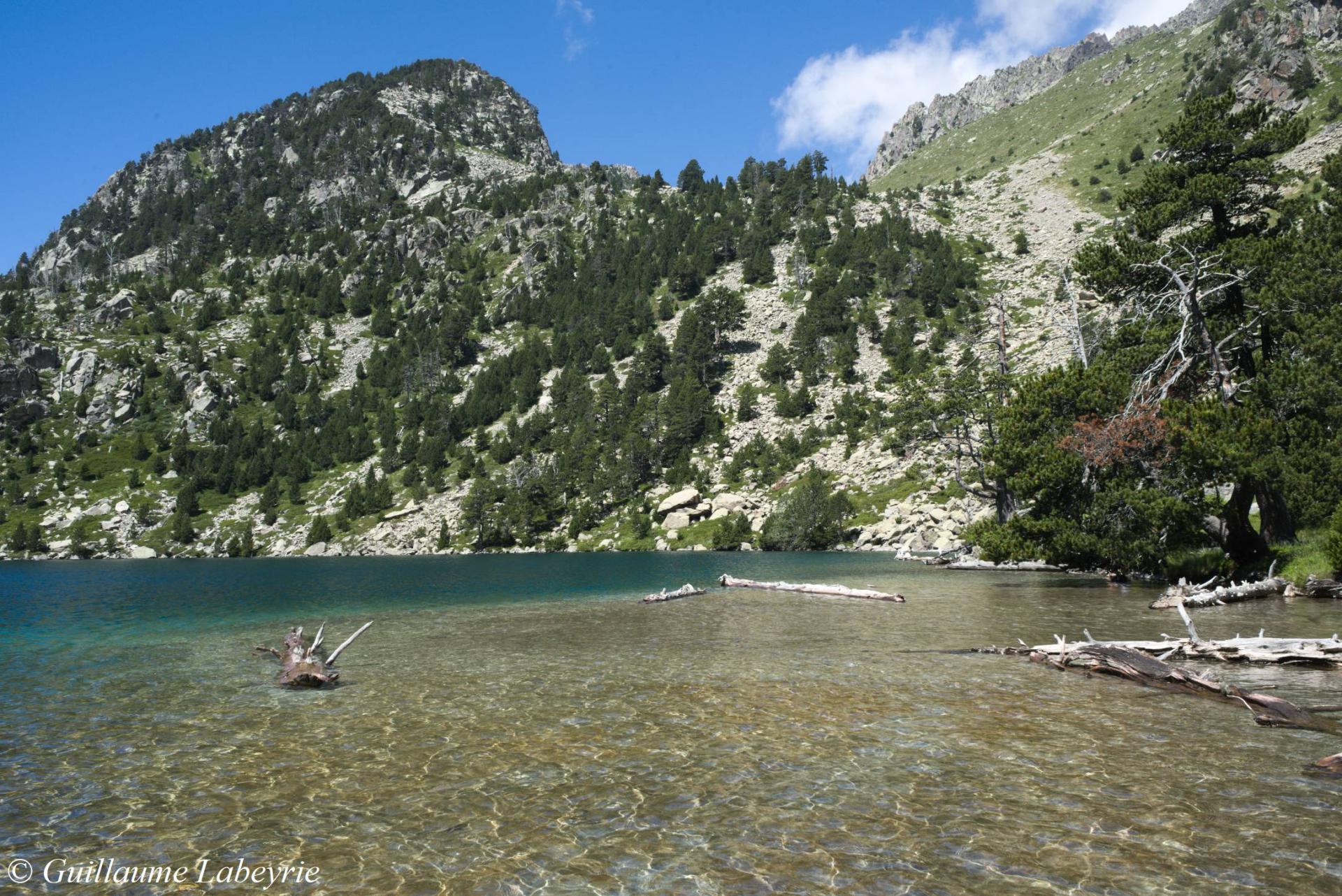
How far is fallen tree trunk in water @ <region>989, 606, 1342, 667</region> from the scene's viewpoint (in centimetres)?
1662

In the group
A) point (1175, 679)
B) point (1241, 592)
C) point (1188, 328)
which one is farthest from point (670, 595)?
point (1175, 679)

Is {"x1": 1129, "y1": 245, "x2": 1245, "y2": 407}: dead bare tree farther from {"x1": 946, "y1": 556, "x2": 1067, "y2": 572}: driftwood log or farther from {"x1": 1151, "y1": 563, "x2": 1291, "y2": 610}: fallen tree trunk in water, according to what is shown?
{"x1": 946, "y1": 556, "x2": 1067, "y2": 572}: driftwood log

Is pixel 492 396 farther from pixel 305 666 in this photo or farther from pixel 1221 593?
pixel 1221 593

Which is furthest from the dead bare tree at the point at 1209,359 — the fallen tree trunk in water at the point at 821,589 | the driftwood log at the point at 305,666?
the driftwood log at the point at 305,666

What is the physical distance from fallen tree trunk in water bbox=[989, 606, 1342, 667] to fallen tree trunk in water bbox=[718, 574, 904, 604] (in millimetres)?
16967

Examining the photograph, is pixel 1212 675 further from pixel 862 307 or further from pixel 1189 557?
pixel 862 307

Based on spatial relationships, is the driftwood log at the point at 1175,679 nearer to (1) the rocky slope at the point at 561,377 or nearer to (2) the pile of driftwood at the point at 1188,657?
(2) the pile of driftwood at the point at 1188,657

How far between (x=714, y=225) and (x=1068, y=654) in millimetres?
177406

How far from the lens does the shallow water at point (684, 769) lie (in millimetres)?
7914

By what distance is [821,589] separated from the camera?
4041 cm

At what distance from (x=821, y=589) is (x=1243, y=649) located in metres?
24.1

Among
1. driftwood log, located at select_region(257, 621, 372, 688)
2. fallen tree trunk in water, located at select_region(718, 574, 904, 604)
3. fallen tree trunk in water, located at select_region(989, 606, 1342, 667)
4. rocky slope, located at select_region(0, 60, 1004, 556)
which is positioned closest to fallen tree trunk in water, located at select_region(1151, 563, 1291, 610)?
fallen tree trunk in water, located at select_region(989, 606, 1342, 667)

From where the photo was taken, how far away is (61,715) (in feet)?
51.5

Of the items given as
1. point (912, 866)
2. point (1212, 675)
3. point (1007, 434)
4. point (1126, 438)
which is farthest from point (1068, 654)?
point (1007, 434)
